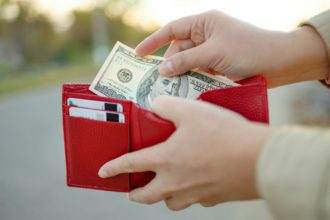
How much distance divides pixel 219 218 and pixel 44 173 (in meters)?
2.48

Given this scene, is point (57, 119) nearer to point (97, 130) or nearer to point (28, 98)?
point (28, 98)

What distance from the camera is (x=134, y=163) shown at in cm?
160

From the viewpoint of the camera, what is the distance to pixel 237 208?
161 inches

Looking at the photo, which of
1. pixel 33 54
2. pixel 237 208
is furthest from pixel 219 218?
pixel 33 54

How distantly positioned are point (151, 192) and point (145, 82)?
0.54 m

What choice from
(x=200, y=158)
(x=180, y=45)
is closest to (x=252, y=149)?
(x=200, y=158)

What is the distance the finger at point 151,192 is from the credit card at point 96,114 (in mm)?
220

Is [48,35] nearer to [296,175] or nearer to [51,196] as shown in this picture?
[51,196]

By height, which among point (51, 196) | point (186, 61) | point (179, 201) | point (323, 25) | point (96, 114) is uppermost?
point (323, 25)

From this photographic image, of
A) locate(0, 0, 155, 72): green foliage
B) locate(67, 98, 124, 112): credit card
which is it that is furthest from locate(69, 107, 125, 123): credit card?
locate(0, 0, 155, 72): green foliage

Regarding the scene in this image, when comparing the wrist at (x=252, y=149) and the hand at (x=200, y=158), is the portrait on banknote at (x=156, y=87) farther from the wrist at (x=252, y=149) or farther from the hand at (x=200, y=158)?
the wrist at (x=252, y=149)

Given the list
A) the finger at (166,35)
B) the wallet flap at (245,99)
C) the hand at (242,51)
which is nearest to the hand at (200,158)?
the wallet flap at (245,99)

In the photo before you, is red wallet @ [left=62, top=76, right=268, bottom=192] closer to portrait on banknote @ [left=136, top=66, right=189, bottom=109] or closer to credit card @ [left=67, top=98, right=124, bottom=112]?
credit card @ [left=67, top=98, right=124, bottom=112]

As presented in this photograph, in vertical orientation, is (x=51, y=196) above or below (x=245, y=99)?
below
